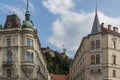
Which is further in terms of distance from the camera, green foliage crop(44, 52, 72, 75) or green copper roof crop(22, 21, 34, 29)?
green foliage crop(44, 52, 72, 75)

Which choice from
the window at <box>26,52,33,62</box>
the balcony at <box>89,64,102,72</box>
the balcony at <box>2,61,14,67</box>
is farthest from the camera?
the balcony at <box>89,64,102,72</box>

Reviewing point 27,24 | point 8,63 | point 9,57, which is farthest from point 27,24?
point 8,63

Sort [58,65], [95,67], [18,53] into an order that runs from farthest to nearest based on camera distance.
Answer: [58,65], [95,67], [18,53]

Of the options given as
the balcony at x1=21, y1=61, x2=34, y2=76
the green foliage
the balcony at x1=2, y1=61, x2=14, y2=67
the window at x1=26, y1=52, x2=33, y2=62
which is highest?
the green foliage

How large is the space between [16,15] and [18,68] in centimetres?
1537

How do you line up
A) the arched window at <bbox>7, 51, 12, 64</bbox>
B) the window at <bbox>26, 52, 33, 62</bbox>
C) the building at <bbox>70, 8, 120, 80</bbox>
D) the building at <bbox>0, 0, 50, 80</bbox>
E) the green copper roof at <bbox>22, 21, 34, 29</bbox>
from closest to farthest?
the building at <bbox>0, 0, 50, 80</bbox> < the window at <bbox>26, 52, 33, 62</bbox> < the arched window at <bbox>7, 51, 12, 64</bbox> < the green copper roof at <bbox>22, 21, 34, 29</bbox> < the building at <bbox>70, 8, 120, 80</bbox>

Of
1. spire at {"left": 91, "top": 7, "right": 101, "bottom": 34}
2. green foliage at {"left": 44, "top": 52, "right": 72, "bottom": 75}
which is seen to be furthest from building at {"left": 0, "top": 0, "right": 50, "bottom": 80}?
green foliage at {"left": 44, "top": 52, "right": 72, "bottom": 75}

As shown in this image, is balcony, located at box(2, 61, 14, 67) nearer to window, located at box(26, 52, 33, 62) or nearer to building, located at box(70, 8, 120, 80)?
window, located at box(26, 52, 33, 62)

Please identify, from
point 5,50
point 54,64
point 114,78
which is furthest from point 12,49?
point 54,64

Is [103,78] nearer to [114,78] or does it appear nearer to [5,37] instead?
[114,78]

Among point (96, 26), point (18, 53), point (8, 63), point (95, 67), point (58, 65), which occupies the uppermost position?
point (96, 26)

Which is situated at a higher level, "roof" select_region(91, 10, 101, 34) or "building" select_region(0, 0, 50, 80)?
"roof" select_region(91, 10, 101, 34)

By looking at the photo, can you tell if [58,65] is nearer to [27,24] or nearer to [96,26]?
[96,26]

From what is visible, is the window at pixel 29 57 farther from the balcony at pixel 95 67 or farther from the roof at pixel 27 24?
the balcony at pixel 95 67
